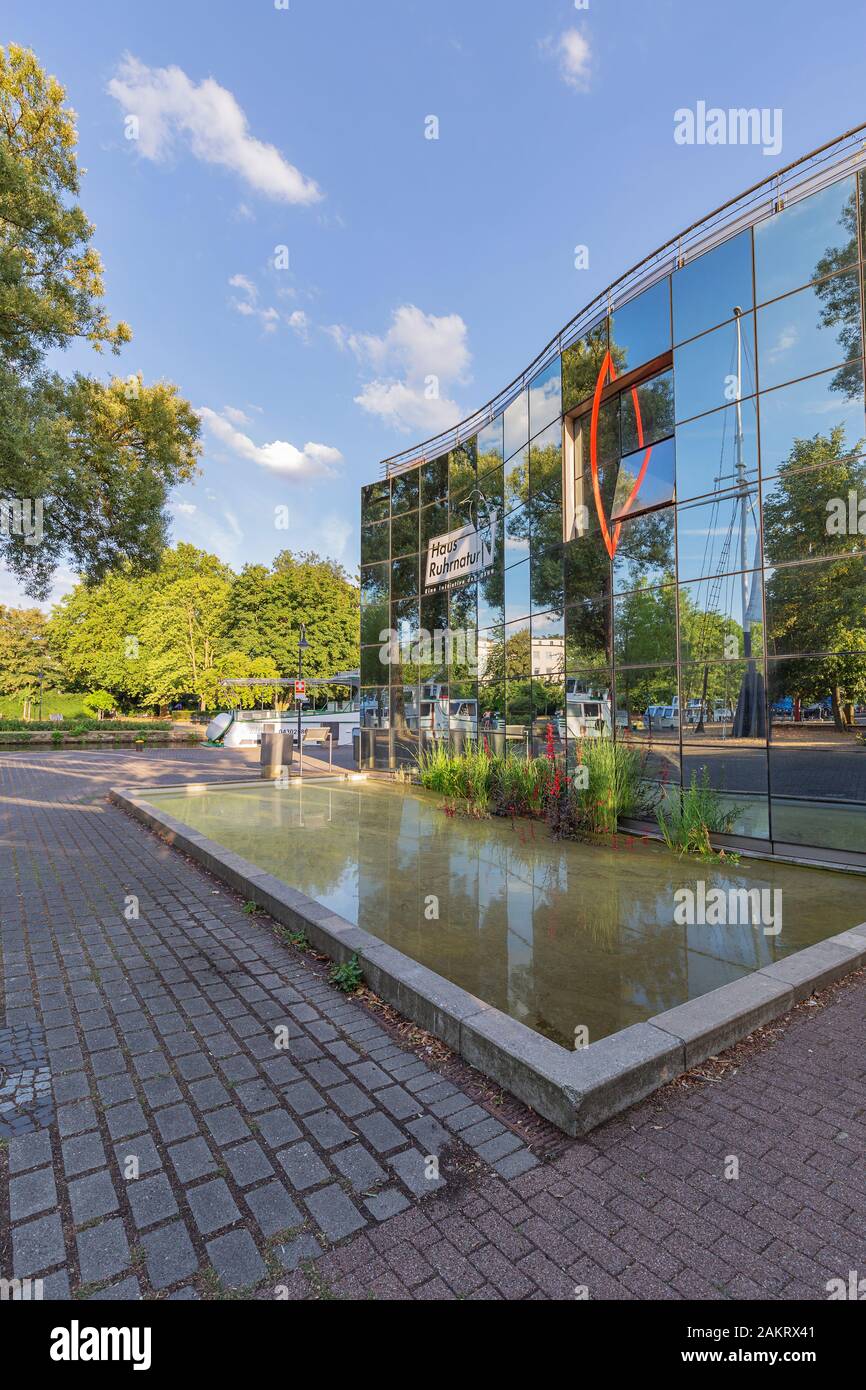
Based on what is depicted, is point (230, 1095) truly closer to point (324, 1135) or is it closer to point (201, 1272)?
point (324, 1135)

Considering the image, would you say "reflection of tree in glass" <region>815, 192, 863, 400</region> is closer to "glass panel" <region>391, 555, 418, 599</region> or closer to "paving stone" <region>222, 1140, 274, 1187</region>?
"paving stone" <region>222, 1140, 274, 1187</region>

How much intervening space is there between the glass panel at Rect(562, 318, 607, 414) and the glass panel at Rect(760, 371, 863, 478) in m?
3.94

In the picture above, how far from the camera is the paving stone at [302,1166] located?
240cm

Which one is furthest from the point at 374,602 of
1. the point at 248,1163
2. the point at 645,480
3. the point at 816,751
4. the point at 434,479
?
the point at 248,1163

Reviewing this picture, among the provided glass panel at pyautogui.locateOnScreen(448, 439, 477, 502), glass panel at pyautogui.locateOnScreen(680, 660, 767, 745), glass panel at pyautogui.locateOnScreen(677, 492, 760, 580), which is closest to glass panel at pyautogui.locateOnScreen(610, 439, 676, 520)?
glass panel at pyautogui.locateOnScreen(677, 492, 760, 580)

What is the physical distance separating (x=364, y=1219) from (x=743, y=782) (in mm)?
7951

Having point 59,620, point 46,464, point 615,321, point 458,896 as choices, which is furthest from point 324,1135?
point 59,620

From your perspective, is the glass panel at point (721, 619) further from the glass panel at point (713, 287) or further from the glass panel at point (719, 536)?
the glass panel at point (713, 287)

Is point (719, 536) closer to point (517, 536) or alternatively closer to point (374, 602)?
point (517, 536)

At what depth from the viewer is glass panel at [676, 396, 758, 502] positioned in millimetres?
8734

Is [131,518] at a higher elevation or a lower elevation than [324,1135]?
higher

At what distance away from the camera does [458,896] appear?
6.02 metres

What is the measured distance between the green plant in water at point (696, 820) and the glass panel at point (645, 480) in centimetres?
463
